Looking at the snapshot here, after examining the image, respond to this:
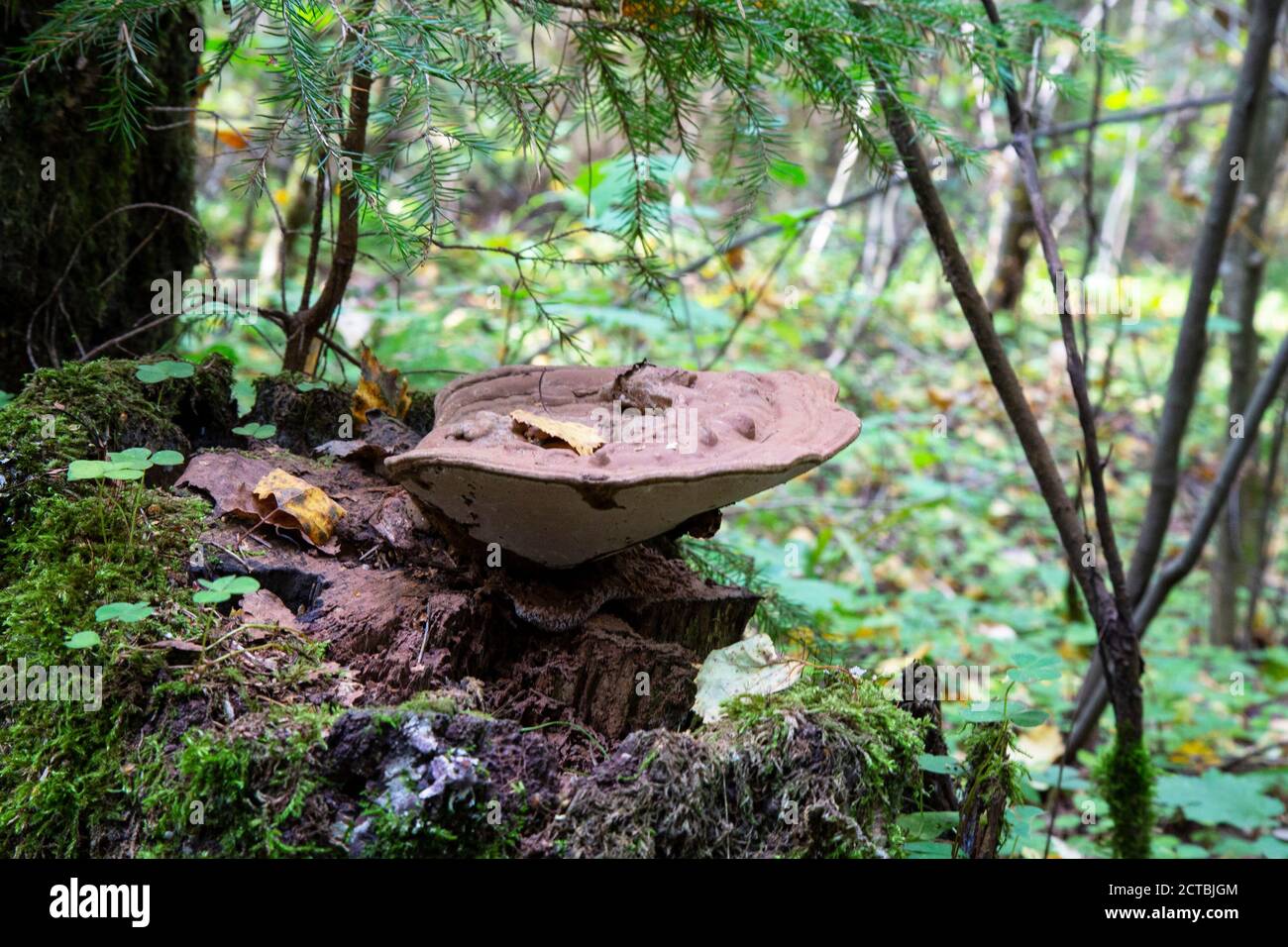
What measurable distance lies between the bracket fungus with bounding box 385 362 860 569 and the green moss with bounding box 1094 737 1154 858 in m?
2.20

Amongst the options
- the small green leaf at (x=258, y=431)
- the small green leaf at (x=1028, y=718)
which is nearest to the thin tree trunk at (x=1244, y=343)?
the small green leaf at (x=1028, y=718)

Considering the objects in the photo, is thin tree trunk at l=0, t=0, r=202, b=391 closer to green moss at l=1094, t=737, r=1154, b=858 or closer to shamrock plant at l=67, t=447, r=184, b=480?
shamrock plant at l=67, t=447, r=184, b=480

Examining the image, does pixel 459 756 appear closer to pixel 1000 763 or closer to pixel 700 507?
pixel 700 507

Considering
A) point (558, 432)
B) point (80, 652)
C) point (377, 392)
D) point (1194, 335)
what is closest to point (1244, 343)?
point (1194, 335)

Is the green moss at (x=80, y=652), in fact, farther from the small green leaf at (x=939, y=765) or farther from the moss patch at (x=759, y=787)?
the small green leaf at (x=939, y=765)

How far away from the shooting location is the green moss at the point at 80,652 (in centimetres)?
173

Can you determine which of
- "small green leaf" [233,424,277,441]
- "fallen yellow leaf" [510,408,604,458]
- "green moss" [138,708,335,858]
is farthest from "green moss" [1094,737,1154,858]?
"small green leaf" [233,424,277,441]

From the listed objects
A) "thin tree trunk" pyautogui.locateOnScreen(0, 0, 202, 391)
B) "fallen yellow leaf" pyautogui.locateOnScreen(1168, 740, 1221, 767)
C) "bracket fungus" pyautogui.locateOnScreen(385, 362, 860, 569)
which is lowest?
"fallen yellow leaf" pyautogui.locateOnScreen(1168, 740, 1221, 767)

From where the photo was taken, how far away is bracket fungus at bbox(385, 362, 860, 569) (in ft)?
5.44

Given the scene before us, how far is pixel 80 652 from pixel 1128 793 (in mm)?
3490

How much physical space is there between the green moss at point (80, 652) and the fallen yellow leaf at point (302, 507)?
0.17 m

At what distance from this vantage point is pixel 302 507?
224 cm

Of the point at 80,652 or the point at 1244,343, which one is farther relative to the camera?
the point at 1244,343

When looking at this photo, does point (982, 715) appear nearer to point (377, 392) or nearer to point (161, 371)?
point (377, 392)
